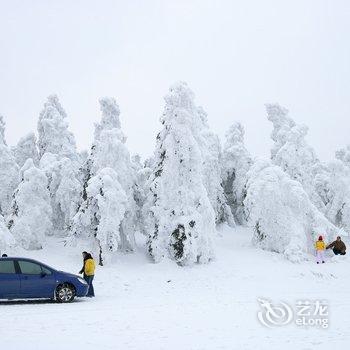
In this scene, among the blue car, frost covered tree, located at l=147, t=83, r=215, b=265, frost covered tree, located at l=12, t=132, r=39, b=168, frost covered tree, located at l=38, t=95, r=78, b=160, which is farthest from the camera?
frost covered tree, located at l=12, t=132, r=39, b=168

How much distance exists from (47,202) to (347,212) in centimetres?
2490

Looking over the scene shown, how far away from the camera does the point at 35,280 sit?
15625mm

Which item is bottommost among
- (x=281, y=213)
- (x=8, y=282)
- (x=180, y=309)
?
(x=180, y=309)

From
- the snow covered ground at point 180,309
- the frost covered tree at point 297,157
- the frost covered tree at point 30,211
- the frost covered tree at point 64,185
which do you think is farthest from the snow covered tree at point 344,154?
the frost covered tree at point 30,211

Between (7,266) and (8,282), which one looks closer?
(8,282)

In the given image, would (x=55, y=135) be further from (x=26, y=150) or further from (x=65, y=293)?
(x=65, y=293)

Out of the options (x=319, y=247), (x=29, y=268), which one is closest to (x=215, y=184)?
(x=319, y=247)

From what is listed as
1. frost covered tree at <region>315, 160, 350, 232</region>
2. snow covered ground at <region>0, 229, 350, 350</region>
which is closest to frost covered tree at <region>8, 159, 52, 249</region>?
snow covered ground at <region>0, 229, 350, 350</region>

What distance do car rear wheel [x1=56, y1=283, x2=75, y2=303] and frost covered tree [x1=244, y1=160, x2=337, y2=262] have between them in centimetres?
1725

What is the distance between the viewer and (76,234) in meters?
28.6

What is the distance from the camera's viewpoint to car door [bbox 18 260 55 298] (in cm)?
1545

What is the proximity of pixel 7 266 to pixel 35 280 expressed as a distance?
1.02 meters

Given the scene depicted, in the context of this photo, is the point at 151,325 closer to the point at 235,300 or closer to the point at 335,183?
the point at 235,300

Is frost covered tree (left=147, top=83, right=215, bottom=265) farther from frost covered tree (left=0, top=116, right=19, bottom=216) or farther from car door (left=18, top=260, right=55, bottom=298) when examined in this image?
frost covered tree (left=0, top=116, right=19, bottom=216)
